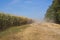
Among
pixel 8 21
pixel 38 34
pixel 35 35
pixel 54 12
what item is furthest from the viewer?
pixel 54 12

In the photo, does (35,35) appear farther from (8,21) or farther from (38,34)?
(8,21)

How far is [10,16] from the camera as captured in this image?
1498 cm

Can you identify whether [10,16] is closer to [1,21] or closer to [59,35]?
[1,21]

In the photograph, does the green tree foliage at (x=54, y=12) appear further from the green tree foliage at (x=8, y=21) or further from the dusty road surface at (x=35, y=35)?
the dusty road surface at (x=35, y=35)

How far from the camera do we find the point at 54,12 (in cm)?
2294

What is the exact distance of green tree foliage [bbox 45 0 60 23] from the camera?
2255cm

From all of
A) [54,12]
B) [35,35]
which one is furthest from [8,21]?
[54,12]

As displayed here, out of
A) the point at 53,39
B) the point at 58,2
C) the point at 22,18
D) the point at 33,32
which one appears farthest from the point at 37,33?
the point at 58,2

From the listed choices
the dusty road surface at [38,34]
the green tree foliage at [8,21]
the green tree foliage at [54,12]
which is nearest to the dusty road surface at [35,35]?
the dusty road surface at [38,34]

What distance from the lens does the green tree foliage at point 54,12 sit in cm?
2255

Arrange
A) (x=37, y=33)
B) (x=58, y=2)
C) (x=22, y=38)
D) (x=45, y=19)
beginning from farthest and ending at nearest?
(x=45, y=19)
(x=58, y=2)
(x=37, y=33)
(x=22, y=38)

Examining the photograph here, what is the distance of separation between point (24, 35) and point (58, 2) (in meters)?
11.2

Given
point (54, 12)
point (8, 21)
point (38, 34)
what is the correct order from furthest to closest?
point (54, 12) < point (8, 21) < point (38, 34)

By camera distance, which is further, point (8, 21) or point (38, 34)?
point (8, 21)
